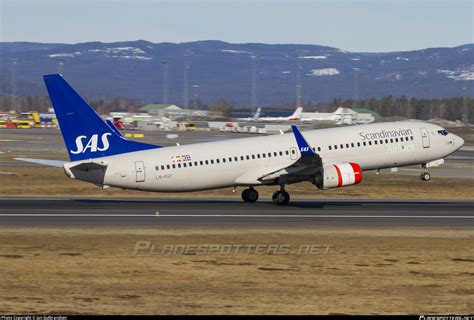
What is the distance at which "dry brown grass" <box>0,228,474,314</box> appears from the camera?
87.1 feet

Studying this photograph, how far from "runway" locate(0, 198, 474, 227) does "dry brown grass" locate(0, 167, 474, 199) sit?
14.2 ft

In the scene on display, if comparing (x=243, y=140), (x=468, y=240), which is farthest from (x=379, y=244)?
(x=243, y=140)

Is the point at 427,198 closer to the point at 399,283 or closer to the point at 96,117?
the point at 96,117

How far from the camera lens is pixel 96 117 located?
49.6m

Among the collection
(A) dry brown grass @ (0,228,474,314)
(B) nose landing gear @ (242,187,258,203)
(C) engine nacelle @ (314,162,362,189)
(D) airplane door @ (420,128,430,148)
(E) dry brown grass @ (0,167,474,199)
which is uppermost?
(D) airplane door @ (420,128,430,148)

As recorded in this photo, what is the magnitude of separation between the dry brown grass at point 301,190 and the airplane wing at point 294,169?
6.63 meters

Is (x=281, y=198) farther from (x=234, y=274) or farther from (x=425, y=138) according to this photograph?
(x=234, y=274)

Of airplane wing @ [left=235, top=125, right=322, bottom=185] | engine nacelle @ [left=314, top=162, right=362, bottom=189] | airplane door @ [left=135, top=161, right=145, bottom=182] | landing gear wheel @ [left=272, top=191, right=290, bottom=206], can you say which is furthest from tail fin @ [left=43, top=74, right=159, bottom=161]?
engine nacelle @ [left=314, top=162, right=362, bottom=189]

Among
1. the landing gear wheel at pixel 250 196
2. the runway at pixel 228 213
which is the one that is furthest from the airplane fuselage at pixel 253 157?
the runway at pixel 228 213

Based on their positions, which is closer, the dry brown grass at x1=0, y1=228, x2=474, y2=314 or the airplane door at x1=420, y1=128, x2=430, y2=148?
the dry brown grass at x1=0, y1=228, x2=474, y2=314

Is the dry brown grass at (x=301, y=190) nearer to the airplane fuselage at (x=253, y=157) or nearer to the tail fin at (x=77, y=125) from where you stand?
the airplane fuselage at (x=253, y=157)

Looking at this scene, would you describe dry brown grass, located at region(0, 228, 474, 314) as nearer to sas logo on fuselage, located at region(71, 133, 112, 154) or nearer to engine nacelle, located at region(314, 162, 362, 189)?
sas logo on fuselage, located at region(71, 133, 112, 154)

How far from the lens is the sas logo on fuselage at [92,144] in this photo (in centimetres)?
4931

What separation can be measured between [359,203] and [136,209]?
15176 mm
